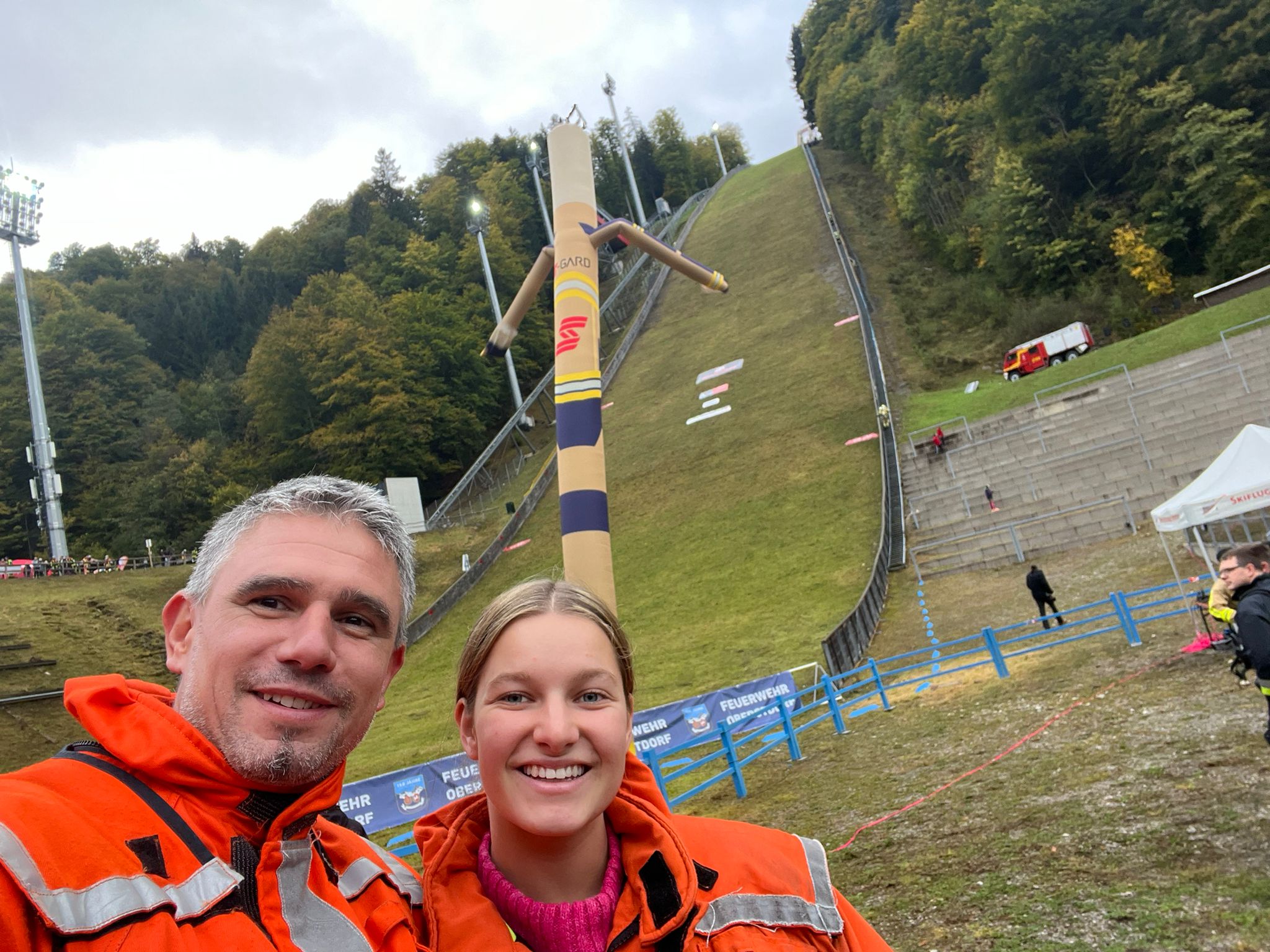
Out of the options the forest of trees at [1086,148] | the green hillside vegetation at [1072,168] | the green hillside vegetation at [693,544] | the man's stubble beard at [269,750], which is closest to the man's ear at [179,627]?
the man's stubble beard at [269,750]

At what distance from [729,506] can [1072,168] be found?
84.5 feet

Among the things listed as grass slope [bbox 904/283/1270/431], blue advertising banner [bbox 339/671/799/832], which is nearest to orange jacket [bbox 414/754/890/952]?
blue advertising banner [bbox 339/671/799/832]

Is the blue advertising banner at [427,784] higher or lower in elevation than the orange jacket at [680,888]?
lower

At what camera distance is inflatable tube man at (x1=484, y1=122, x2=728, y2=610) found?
827 centimetres

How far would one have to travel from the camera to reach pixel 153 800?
141 centimetres

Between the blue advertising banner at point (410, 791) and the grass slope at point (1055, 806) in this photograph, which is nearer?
the grass slope at point (1055, 806)

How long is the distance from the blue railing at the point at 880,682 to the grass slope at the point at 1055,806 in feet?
0.77

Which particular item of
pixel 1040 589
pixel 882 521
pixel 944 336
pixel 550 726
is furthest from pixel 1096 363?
pixel 550 726

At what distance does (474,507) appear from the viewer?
3200cm

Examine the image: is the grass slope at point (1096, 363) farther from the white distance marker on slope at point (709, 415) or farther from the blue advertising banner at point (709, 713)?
the blue advertising banner at point (709, 713)

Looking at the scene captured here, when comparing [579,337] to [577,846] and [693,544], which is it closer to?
[577,846]

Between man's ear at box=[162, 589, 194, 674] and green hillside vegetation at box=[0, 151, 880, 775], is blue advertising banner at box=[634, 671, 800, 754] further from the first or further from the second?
man's ear at box=[162, 589, 194, 674]

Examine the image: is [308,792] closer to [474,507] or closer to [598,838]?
[598,838]

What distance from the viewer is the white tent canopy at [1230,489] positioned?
9805mm
